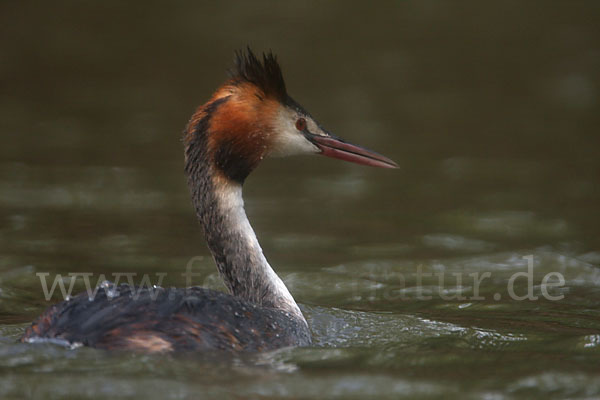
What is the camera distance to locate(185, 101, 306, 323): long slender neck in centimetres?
651

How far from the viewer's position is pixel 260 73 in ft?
21.0

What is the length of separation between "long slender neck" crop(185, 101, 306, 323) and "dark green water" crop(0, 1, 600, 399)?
1.36 ft

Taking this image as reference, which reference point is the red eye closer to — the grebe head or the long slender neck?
the grebe head

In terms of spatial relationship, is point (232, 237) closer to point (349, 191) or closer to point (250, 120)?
point (250, 120)

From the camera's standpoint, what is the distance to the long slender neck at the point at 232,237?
6508mm

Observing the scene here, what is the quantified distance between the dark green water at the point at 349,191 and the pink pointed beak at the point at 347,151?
98cm

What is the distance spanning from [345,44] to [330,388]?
35.8 ft

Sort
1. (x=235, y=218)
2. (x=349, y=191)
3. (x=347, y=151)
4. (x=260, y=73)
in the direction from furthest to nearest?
(x=349, y=191) < (x=347, y=151) < (x=235, y=218) < (x=260, y=73)

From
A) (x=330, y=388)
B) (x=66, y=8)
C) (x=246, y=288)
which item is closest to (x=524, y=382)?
(x=330, y=388)

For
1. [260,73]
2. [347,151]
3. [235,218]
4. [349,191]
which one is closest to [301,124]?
[347,151]

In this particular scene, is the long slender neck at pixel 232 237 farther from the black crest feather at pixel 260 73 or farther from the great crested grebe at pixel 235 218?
the black crest feather at pixel 260 73

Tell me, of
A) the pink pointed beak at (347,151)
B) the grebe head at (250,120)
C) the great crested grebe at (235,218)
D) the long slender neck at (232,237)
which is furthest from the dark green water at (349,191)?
the grebe head at (250,120)

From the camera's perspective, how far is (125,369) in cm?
521

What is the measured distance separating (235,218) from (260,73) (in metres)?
0.85
